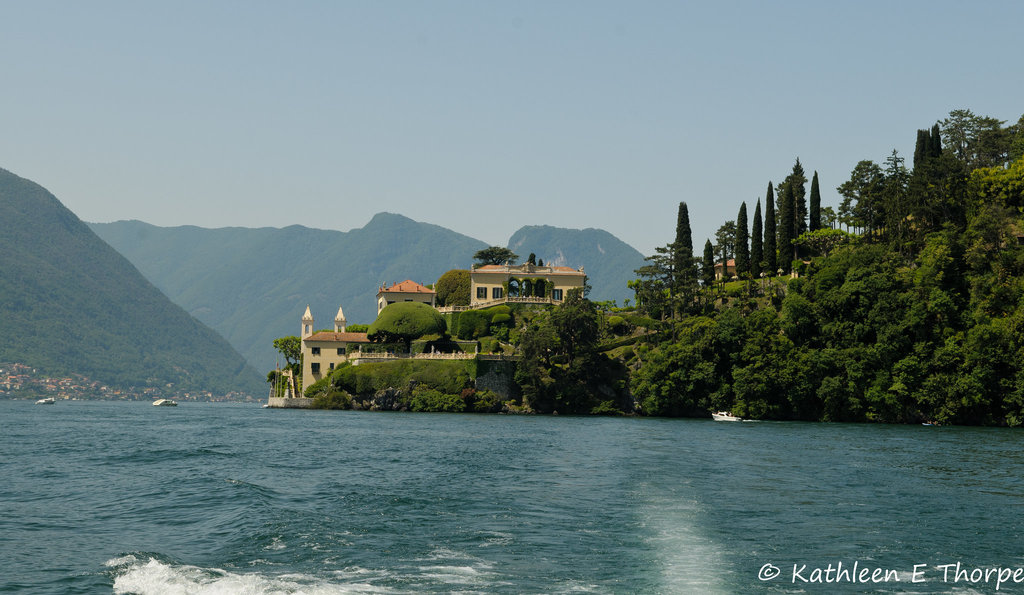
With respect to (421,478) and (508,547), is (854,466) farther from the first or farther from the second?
(508,547)

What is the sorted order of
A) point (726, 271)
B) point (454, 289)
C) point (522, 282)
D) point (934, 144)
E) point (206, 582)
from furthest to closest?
point (454, 289) → point (522, 282) → point (726, 271) → point (934, 144) → point (206, 582)

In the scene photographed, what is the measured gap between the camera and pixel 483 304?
121 meters

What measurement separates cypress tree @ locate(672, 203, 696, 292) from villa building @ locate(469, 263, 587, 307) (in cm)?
1550

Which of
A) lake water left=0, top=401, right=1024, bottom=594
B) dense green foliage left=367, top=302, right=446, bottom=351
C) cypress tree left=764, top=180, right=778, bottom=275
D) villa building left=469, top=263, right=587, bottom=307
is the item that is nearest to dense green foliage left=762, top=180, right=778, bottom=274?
cypress tree left=764, top=180, right=778, bottom=275

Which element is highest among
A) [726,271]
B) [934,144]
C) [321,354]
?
[934,144]

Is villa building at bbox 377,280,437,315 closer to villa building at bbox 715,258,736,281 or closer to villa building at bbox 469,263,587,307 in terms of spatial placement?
villa building at bbox 469,263,587,307

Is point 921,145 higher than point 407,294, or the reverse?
point 921,145

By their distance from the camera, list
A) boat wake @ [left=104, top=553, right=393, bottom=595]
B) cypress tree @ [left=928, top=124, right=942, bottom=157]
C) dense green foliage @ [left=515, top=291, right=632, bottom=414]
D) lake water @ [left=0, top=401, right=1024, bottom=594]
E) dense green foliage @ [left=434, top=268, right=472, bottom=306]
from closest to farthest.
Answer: boat wake @ [left=104, top=553, right=393, bottom=595], lake water @ [left=0, top=401, right=1024, bottom=594], dense green foliage @ [left=515, top=291, right=632, bottom=414], cypress tree @ [left=928, top=124, right=942, bottom=157], dense green foliage @ [left=434, top=268, right=472, bottom=306]

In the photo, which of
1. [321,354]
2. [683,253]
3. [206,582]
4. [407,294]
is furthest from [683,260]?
[206,582]

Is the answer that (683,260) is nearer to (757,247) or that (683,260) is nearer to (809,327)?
(757,247)

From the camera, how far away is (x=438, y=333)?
114375 millimetres

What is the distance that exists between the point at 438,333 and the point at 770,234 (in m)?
41.9

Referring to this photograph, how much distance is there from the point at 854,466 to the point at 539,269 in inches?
3483

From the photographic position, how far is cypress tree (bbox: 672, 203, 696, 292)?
339 ft
